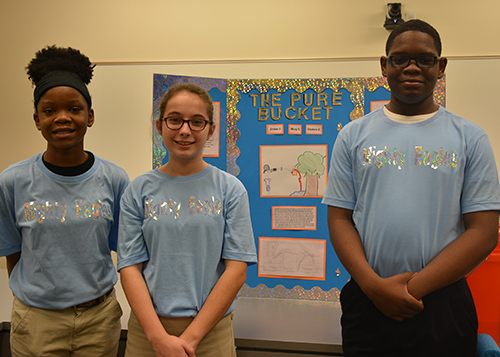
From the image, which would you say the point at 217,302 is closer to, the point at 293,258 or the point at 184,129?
the point at 184,129

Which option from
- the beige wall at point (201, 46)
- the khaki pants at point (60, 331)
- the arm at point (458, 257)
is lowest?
the khaki pants at point (60, 331)

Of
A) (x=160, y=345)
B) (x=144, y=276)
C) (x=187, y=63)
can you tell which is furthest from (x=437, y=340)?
(x=187, y=63)

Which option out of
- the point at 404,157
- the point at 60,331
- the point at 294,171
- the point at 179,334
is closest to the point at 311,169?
the point at 294,171

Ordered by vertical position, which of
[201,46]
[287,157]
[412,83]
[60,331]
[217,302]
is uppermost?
[201,46]

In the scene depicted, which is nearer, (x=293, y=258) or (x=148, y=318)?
(x=148, y=318)

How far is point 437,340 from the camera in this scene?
1.09m

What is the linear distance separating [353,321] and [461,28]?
2.16 metres

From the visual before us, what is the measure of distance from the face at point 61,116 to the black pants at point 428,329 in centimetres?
111

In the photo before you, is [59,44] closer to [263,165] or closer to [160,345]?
[263,165]

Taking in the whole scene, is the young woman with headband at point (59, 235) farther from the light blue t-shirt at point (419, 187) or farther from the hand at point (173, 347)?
the light blue t-shirt at point (419, 187)

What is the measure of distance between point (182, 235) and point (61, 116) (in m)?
0.58

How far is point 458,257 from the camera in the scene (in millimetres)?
1057

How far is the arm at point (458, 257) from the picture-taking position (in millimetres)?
1059

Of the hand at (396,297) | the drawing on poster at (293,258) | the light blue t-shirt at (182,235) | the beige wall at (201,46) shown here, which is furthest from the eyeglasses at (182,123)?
the beige wall at (201,46)
